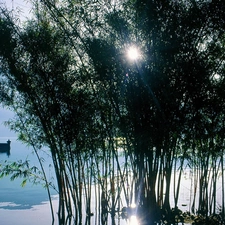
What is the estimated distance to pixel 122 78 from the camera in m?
6.42

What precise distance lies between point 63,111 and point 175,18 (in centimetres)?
272

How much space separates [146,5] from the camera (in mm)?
5965

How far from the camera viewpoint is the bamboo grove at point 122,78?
6160 mm

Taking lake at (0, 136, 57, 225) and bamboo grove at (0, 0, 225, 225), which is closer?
bamboo grove at (0, 0, 225, 225)

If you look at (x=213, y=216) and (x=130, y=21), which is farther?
(x=213, y=216)

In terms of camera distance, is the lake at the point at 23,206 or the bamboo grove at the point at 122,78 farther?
the lake at the point at 23,206

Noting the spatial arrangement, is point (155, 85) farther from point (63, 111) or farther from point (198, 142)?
point (198, 142)

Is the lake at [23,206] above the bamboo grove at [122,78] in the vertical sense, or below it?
below

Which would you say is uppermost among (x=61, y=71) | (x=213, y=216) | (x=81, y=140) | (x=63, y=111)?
(x=61, y=71)

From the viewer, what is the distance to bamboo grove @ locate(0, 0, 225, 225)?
20.2 feet

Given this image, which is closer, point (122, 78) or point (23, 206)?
point (122, 78)

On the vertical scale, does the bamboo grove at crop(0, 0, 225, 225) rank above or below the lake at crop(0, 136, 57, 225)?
above

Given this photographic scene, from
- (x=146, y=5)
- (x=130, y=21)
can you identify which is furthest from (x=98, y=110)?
(x=146, y=5)

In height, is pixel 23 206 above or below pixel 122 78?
below
